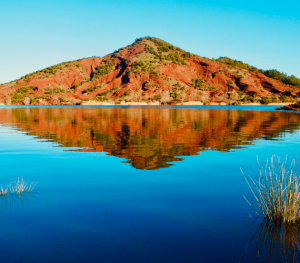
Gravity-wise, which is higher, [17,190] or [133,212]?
[17,190]

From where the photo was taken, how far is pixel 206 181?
9867 mm

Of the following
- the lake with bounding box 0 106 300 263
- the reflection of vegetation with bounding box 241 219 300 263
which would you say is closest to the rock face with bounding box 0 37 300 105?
the lake with bounding box 0 106 300 263

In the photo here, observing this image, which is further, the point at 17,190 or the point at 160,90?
the point at 160,90

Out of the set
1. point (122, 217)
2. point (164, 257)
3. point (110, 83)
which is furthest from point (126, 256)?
point (110, 83)

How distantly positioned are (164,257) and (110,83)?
194m

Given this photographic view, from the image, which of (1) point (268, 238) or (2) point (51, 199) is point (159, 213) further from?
(2) point (51, 199)

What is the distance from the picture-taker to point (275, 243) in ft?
18.1

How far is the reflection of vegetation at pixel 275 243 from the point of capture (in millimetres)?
5078

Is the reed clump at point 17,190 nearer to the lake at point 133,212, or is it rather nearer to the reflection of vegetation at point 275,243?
the lake at point 133,212

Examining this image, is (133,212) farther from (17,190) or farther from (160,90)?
(160,90)

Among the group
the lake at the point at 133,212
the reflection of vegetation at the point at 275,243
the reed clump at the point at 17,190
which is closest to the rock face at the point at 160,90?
the lake at the point at 133,212

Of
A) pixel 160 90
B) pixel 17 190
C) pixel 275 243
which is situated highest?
pixel 160 90

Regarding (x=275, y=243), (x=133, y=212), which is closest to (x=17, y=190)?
(x=133, y=212)

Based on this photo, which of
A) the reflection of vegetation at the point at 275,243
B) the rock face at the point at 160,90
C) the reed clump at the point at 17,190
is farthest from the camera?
the rock face at the point at 160,90
